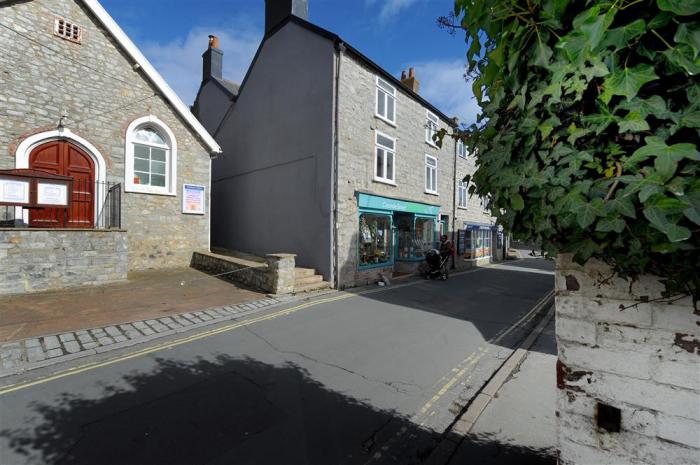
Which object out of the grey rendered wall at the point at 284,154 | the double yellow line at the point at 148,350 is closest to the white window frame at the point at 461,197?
the grey rendered wall at the point at 284,154

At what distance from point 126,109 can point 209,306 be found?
9.61 meters

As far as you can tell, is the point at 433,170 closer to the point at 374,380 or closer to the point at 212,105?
the point at 212,105

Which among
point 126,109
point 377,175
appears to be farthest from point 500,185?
point 126,109

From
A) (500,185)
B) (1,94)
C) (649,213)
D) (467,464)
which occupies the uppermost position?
(1,94)

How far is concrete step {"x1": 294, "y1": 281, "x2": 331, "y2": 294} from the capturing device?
10311 mm

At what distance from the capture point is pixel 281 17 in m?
14.4

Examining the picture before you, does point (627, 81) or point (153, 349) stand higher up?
point (627, 81)

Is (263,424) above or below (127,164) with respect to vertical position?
below

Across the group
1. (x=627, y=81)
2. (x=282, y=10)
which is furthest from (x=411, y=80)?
(x=627, y=81)

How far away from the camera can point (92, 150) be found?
12008 millimetres

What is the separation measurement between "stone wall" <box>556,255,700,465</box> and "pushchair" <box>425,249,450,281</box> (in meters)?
12.5

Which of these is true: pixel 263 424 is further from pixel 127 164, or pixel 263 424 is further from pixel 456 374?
pixel 127 164

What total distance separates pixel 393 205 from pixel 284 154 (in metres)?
5.13

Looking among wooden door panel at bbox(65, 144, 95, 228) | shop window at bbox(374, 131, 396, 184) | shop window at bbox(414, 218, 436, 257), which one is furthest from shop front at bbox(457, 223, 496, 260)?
wooden door panel at bbox(65, 144, 95, 228)
